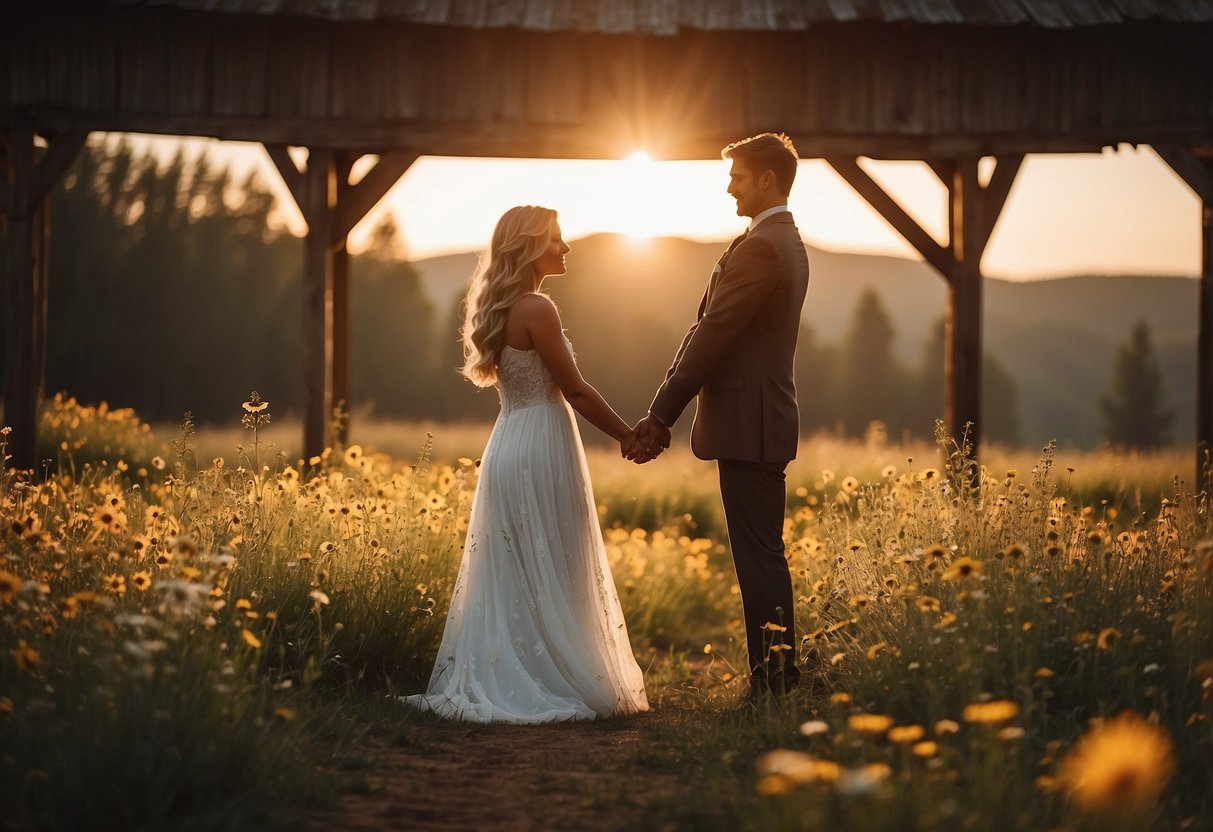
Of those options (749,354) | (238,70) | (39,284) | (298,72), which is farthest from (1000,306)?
(749,354)

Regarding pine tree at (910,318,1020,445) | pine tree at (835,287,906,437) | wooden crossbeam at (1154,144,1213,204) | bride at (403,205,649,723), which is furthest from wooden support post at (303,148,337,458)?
pine tree at (835,287,906,437)

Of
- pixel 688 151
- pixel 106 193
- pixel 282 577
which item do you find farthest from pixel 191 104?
pixel 106 193

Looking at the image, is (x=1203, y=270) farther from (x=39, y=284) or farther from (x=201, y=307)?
(x=201, y=307)

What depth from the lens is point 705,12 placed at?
9172mm

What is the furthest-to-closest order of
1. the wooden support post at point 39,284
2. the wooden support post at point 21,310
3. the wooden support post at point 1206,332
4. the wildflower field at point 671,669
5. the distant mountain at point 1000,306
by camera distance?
the distant mountain at point 1000,306 → the wooden support post at point 39,284 → the wooden support post at point 1206,332 → the wooden support post at point 21,310 → the wildflower field at point 671,669

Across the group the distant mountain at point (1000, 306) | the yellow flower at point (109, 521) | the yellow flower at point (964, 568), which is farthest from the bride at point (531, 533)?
the distant mountain at point (1000, 306)

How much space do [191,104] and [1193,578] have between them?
8307mm

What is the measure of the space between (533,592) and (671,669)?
1514 millimetres

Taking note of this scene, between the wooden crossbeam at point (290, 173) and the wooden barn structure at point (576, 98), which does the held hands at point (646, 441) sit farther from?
the wooden crossbeam at point (290, 173)

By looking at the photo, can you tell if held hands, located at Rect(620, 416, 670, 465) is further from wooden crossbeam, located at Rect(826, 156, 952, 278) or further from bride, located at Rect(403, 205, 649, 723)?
wooden crossbeam, located at Rect(826, 156, 952, 278)

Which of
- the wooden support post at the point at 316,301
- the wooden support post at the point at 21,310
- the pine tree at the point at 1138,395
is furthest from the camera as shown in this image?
the pine tree at the point at 1138,395

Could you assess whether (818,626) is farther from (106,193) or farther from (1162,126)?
(106,193)

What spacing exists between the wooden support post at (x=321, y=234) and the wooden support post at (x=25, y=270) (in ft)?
6.16

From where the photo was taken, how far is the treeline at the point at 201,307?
3378cm
